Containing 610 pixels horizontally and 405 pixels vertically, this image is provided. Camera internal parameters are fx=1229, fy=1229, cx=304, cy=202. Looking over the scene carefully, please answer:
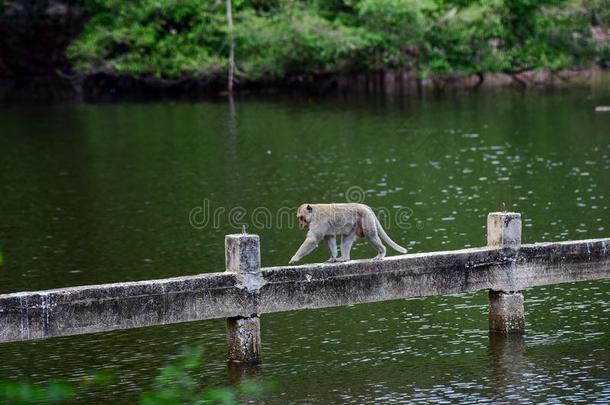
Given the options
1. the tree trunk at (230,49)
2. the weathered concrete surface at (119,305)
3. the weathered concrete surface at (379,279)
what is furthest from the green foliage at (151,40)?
the weathered concrete surface at (119,305)

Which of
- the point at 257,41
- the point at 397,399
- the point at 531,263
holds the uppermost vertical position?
the point at 257,41

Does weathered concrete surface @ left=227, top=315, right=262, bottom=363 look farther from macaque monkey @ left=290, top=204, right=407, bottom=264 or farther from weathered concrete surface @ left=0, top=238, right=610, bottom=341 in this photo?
macaque monkey @ left=290, top=204, right=407, bottom=264

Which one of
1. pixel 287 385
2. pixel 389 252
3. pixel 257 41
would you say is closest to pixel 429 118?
pixel 257 41

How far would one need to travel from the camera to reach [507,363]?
16516 mm

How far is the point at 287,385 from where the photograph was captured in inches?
619

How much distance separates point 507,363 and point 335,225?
3.07m

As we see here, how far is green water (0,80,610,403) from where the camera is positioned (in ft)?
54.2

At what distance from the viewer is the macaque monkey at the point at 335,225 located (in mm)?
15727

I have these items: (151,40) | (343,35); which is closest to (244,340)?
(343,35)

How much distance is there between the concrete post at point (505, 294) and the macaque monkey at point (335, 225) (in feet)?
5.58

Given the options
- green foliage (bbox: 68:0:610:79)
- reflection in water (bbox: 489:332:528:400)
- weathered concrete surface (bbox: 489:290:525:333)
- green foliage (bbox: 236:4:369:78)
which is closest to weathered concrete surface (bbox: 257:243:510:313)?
weathered concrete surface (bbox: 489:290:525:333)

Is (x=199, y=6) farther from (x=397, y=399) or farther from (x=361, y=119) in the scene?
(x=397, y=399)

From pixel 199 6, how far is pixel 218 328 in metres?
51.1

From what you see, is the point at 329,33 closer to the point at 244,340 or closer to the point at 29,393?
the point at 244,340
